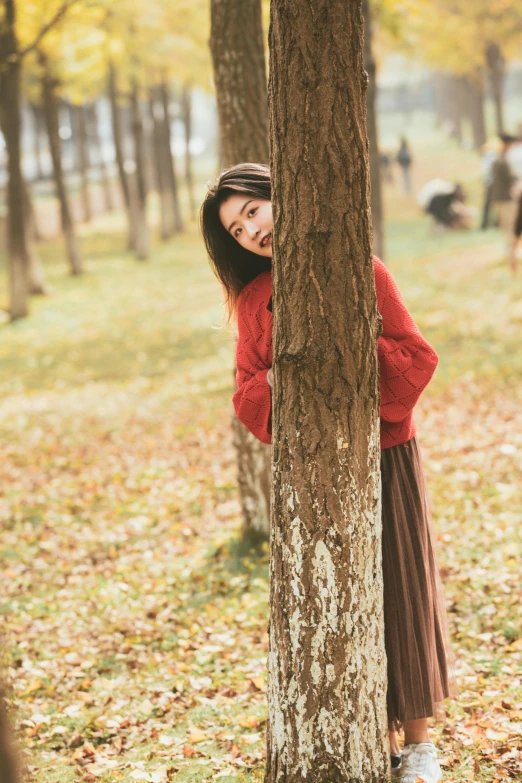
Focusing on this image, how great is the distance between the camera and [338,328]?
246 cm

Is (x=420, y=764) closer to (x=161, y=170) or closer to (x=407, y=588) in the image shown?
(x=407, y=588)

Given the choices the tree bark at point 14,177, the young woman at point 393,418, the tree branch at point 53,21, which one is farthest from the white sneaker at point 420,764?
the tree bark at point 14,177

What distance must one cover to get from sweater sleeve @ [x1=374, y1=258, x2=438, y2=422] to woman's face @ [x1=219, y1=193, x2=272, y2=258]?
41cm

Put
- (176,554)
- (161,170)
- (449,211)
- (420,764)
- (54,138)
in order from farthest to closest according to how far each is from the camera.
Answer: (161,170), (449,211), (54,138), (176,554), (420,764)

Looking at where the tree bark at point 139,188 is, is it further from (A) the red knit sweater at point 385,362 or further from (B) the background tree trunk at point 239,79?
(A) the red knit sweater at point 385,362

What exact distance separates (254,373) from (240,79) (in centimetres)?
298

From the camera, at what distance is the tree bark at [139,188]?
898 inches

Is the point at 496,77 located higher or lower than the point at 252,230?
higher

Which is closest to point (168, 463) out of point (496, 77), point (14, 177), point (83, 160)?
point (14, 177)

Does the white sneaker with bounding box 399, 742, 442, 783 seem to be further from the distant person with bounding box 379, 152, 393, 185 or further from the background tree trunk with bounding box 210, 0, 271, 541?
the distant person with bounding box 379, 152, 393, 185

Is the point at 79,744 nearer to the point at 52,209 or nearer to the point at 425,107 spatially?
the point at 52,209

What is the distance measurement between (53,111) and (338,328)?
19.6m

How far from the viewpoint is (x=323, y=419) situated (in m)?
2.50

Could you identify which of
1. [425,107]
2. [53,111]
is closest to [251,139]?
[53,111]
